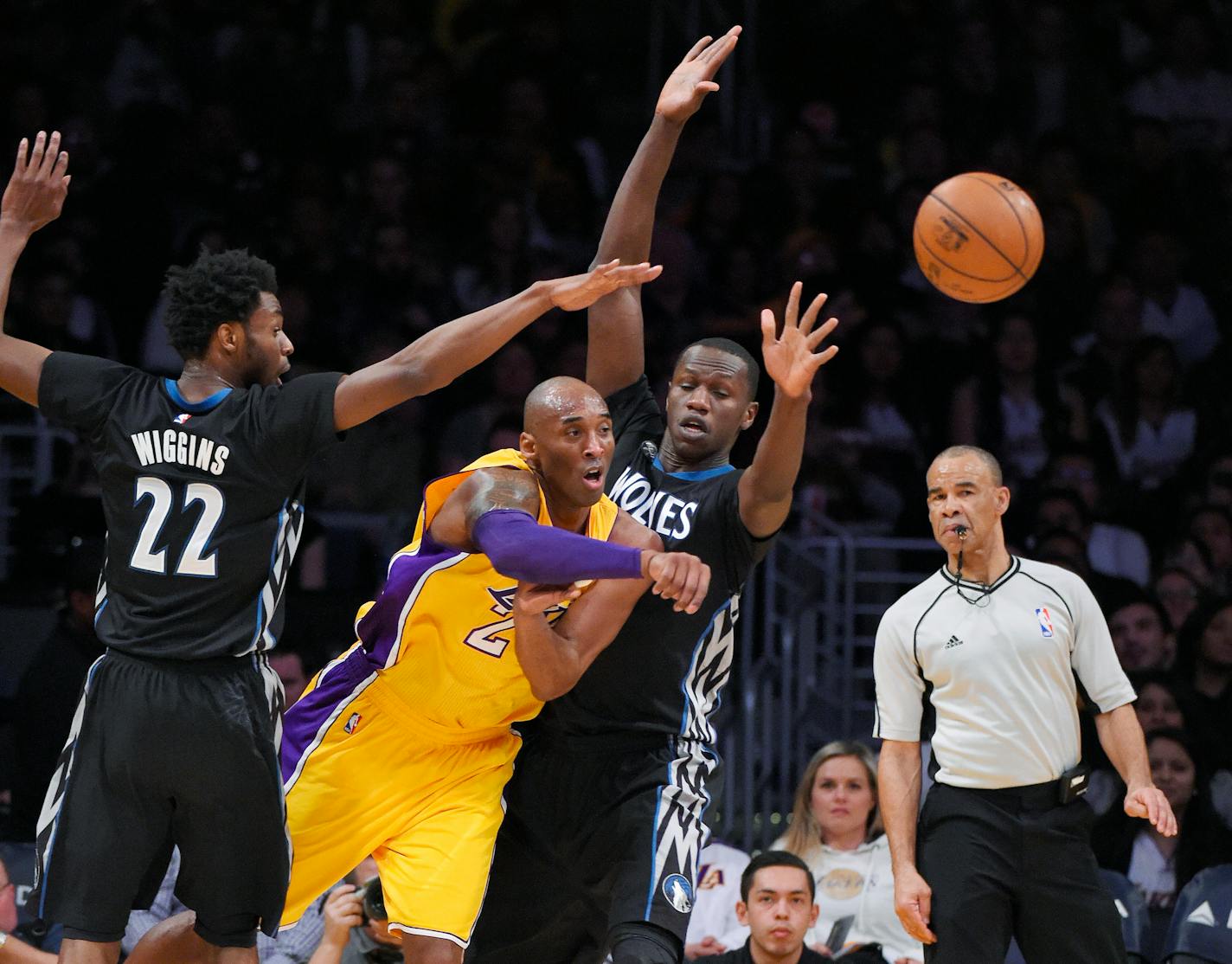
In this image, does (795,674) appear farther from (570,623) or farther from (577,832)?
(570,623)

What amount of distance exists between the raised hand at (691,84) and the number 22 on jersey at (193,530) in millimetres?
2191

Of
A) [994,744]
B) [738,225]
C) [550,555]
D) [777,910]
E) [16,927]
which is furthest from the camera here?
[738,225]

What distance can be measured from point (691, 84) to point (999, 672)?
2310 mm

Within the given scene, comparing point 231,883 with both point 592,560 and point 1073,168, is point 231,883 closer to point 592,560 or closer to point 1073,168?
point 592,560

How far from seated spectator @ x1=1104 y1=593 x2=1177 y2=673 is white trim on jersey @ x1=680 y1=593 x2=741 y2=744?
4.11 metres

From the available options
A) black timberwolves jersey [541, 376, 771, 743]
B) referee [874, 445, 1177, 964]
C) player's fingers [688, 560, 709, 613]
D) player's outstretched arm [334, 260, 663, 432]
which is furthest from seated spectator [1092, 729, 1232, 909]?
player's outstretched arm [334, 260, 663, 432]

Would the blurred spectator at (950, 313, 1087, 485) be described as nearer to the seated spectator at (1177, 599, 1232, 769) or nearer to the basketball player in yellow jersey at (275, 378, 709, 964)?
the seated spectator at (1177, 599, 1232, 769)

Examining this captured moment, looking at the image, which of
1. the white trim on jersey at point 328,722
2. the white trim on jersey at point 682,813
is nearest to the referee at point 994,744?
the white trim on jersey at point 682,813

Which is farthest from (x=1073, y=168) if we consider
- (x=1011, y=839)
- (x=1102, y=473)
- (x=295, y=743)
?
(x=295, y=743)

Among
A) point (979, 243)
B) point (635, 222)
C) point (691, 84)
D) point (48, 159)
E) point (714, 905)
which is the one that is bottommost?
point (714, 905)

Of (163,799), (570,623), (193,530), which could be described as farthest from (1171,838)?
(193,530)

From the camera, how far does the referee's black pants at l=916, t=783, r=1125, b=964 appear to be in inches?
234

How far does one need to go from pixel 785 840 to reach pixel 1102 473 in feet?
12.2

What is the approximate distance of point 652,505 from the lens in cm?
Answer: 580
